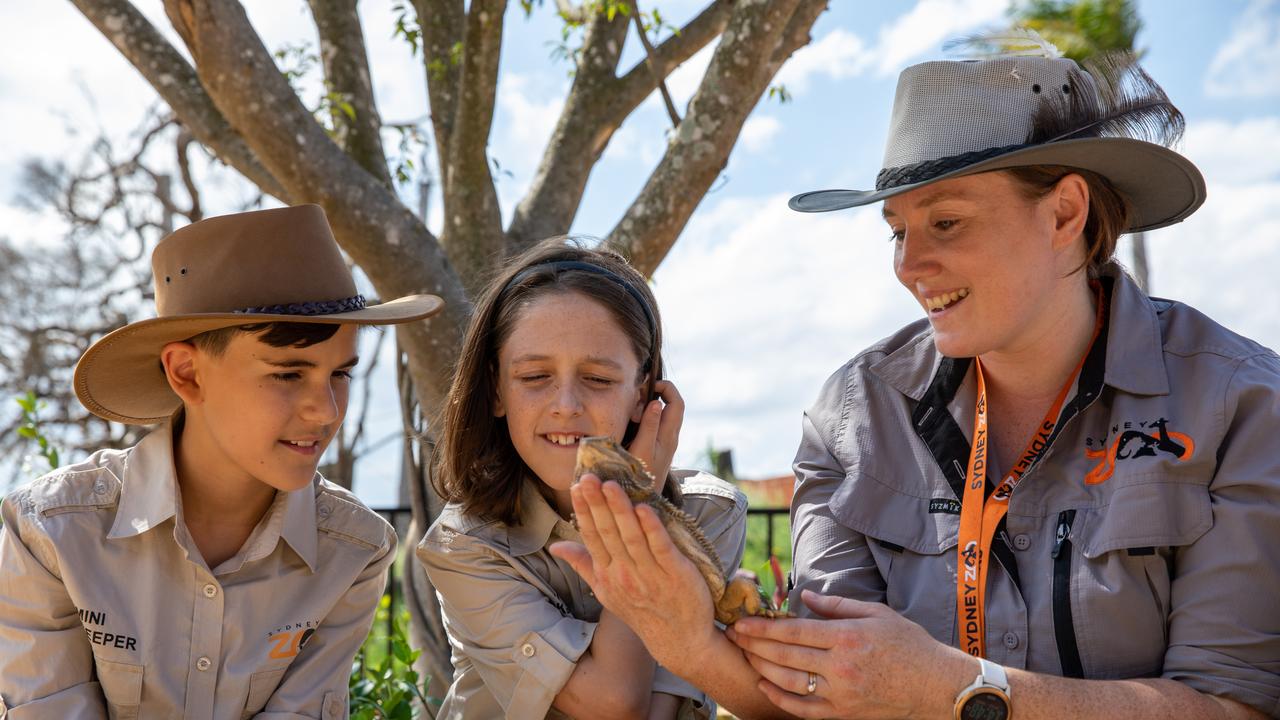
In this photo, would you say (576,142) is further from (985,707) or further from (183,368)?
(985,707)

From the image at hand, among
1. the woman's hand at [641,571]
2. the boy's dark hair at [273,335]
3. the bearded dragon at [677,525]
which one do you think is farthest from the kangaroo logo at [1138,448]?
the boy's dark hair at [273,335]

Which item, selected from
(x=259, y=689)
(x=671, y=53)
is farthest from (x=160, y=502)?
(x=671, y=53)

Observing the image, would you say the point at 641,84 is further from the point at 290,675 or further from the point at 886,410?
the point at 290,675

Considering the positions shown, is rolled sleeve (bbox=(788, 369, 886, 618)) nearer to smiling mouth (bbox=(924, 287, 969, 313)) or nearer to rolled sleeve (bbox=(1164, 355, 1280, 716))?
smiling mouth (bbox=(924, 287, 969, 313))

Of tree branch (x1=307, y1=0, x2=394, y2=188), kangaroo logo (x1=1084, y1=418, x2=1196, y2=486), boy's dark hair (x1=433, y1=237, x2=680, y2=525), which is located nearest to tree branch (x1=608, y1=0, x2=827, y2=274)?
tree branch (x1=307, y1=0, x2=394, y2=188)

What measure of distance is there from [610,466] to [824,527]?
104 centimetres

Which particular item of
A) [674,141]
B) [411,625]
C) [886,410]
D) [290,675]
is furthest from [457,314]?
[886,410]

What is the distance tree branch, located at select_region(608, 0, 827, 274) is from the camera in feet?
16.7

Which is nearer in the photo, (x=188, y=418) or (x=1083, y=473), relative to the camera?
(x=1083, y=473)

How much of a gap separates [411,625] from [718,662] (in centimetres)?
365

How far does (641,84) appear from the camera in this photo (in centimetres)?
612

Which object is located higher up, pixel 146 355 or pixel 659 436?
pixel 146 355

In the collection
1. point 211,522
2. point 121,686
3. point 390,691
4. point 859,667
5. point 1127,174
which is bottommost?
point 390,691

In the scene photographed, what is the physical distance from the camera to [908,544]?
9.84ft
